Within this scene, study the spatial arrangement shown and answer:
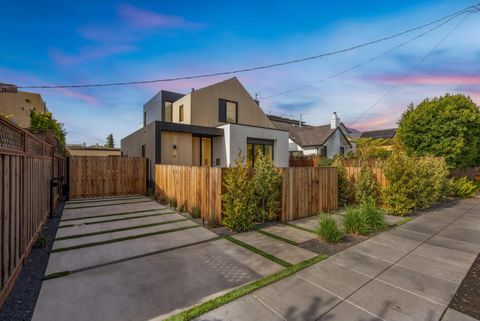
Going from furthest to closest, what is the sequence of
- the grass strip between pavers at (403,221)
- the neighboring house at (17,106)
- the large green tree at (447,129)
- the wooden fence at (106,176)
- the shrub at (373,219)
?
the neighboring house at (17,106), the large green tree at (447,129), the wooden fence at (106,176), the grass strip between pavers at (403,221), the shrub at (373,219)

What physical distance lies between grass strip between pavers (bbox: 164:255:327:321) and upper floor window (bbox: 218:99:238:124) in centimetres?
1388

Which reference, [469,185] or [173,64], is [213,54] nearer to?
[173,64]

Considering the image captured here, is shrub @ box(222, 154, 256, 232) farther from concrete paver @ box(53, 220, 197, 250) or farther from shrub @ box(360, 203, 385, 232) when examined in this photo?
shrub @ box(360, 203, 385, 232)

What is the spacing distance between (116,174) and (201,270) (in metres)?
9.96

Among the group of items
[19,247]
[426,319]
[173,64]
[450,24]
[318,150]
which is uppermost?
[450,24]

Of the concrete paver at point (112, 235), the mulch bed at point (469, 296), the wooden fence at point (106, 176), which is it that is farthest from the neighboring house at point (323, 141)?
the mulch bed at point (469, 296)

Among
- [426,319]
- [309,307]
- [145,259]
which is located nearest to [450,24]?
[426,319]

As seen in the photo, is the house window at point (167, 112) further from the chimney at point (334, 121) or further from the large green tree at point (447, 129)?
the chimney at point (334, 121)

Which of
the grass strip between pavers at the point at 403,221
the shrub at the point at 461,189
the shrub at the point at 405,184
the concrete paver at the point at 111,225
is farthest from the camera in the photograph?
the shrub at the point at 461,189

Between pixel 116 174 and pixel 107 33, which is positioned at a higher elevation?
pixel 107 33

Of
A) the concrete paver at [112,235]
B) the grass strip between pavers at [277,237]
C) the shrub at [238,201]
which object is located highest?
the shrub at [238,201]

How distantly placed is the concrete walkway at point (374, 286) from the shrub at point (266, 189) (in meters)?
2.44

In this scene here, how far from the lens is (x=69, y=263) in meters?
3.86

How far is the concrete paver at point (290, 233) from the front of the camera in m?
5.23
